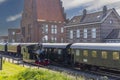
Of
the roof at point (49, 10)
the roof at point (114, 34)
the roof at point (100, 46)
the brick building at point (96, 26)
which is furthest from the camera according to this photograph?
the roof at point (49, 10)

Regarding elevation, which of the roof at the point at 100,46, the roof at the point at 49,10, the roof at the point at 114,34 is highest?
the roof at the point at 49,10

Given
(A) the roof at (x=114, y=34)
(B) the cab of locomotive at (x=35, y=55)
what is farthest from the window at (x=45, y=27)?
(B) the cab of locomotive at (x=35, y=55)

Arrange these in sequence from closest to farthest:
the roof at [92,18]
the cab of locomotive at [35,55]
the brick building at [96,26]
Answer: the cab of locomotive at [35,55] < the brick building at [96,26] < the roof at [92,18]

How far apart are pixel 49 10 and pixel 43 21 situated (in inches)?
223

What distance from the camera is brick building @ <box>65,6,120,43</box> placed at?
5528 centimetres

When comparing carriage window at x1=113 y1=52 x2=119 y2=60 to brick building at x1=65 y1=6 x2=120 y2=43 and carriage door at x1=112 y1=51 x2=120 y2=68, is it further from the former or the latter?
brick building at x1=65 y1=6 x2=120 y2=43

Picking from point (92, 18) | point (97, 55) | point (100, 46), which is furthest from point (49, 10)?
point (100, 46)

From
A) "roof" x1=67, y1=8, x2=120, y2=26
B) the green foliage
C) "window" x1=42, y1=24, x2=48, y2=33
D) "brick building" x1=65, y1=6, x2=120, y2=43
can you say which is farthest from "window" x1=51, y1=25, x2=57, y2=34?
the green foliage

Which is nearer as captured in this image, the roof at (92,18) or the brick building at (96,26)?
the brick building at (96,26)

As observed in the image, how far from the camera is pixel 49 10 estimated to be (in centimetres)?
8638

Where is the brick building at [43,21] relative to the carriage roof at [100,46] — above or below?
above

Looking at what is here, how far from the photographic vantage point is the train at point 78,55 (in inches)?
1019

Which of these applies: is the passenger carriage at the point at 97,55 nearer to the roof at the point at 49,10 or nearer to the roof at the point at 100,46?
the roof at the point at 100,46

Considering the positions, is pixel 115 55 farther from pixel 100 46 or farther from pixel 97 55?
pixel 97 55
